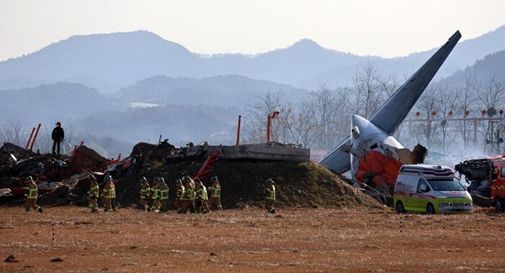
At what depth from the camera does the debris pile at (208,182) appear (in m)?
46.8

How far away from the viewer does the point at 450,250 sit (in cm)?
2645

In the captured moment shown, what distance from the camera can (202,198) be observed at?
137ft

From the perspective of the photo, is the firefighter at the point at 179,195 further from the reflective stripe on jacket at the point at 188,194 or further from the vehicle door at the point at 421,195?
the vehicle door at the point at 421,195

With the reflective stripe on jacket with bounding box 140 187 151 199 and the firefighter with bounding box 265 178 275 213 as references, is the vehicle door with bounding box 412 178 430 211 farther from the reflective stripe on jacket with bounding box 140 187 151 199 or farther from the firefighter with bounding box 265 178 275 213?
the reflective stripe on jacket with bounding box 140 187 151 199

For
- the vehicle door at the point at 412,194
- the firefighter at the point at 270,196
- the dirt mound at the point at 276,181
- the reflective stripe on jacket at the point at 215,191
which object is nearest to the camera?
the vehicle door at the point at 412,194

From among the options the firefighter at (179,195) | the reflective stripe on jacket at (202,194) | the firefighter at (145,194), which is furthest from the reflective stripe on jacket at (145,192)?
the reflective stripe on jacket at (202,194)

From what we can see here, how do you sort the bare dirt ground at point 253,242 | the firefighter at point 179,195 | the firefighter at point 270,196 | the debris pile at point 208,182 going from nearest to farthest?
1. the bare dirt ground at point 253,242
2. the firefighter at point 179,195
3. the firefighter at point 270,196
4. the debris pile at point 208,182

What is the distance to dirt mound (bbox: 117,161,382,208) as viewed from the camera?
46.3 meters

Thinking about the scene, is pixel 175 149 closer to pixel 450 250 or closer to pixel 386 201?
pixel 386 201

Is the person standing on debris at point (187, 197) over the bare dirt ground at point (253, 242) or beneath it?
over

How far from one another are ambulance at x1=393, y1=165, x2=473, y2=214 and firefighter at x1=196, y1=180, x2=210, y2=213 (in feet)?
28.1

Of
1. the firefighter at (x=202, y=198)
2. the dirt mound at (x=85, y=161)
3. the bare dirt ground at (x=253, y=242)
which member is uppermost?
the dirt mound at (x=85, y=161)

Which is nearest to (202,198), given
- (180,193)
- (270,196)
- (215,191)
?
(180,193)

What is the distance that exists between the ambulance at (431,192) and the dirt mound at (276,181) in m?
4.48
